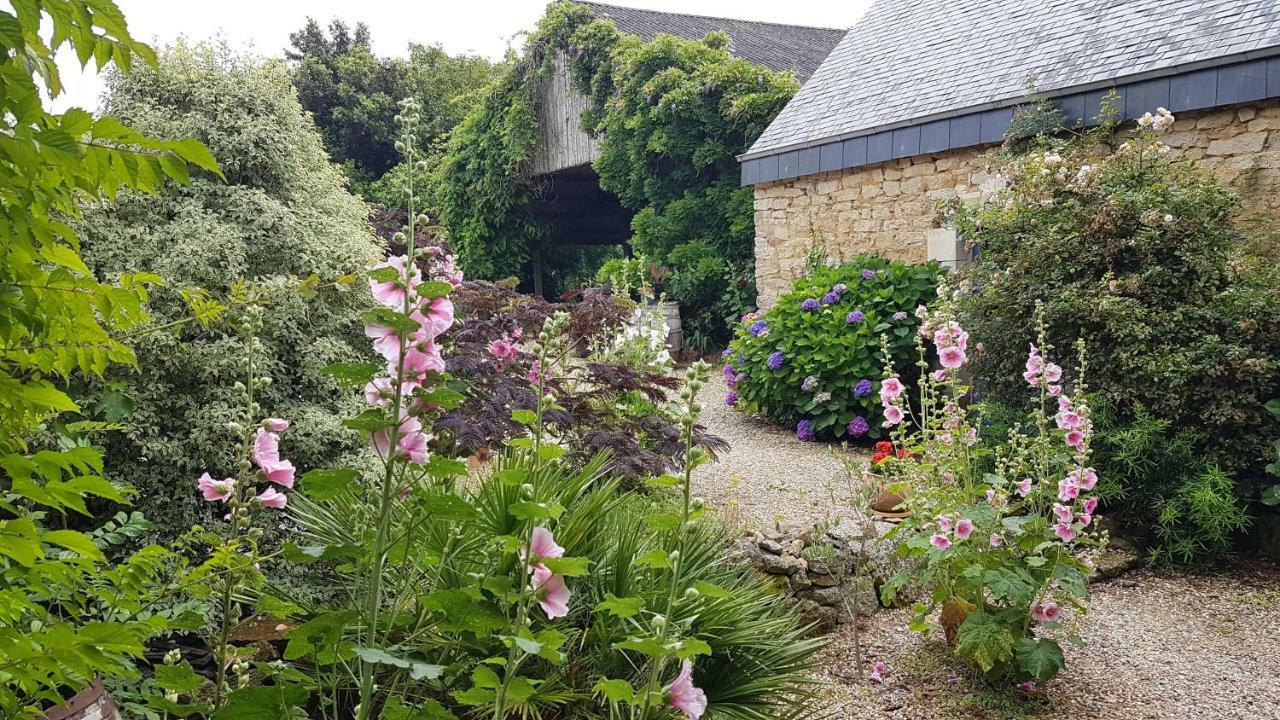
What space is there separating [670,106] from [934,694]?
34.7 ft

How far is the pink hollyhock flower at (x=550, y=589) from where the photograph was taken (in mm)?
1677

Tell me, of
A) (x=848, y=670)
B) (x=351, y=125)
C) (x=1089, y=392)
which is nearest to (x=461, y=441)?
(x=848, y=670)

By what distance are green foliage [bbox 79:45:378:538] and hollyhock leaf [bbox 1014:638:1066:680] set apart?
2648 mm

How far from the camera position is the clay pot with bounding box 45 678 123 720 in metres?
1.81

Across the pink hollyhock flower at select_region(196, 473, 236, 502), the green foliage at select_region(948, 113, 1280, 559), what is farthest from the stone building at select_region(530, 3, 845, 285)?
the pink hollyhock flower at select_region(196, 473, 236, 502)

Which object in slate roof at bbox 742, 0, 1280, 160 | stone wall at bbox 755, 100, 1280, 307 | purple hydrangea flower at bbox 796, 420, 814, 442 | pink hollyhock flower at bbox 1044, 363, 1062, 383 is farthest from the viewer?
purple hydrangea flower at bbox 796, 420, 814, 442

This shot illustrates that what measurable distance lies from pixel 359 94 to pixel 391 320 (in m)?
24.5

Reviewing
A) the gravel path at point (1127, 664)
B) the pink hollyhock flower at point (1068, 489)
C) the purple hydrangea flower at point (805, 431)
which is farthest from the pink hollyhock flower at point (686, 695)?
the purple hydrangea flower at point (805, 431)

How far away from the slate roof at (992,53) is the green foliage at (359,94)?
43.0ft

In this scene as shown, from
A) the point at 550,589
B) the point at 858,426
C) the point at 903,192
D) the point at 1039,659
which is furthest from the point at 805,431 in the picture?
the point at 550,589

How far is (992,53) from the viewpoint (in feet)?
27.3

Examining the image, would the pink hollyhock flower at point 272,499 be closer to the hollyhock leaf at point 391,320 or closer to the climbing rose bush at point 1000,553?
the hollyhock leaf at point 391,320

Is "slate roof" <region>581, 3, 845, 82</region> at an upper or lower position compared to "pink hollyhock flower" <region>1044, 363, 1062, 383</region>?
upper

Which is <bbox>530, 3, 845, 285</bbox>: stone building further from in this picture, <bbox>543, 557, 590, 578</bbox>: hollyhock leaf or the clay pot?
<bbox>543, 557, 590, 578</bbox>: hollyhock leaf
